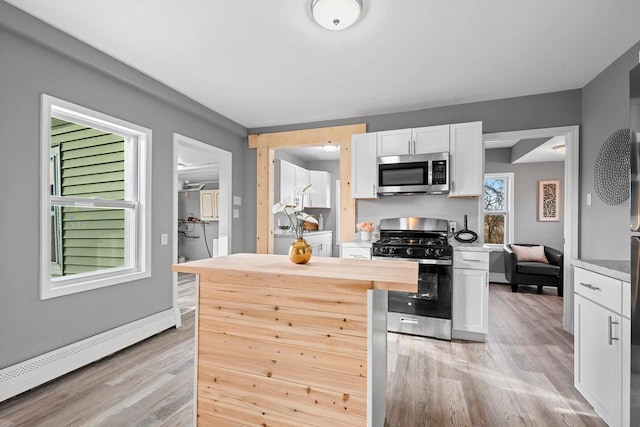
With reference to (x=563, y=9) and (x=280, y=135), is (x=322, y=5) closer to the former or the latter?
(x=563, y=9)

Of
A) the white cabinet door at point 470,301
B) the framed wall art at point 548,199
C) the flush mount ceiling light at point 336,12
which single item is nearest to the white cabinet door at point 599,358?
the white cabinet door at point 470,301

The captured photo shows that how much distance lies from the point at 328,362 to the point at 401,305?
2.00 m

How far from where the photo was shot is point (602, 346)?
1.72 m

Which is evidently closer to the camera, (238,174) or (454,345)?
(454,345)

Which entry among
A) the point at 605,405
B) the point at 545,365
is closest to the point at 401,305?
the point at 545,365

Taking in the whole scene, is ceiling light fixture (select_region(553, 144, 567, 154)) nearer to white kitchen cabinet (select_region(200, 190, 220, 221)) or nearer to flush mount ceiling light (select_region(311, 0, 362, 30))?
flush mount ceiling light (select_region(311, 0, 362, 30))

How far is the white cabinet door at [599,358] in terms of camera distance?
1.61 meters

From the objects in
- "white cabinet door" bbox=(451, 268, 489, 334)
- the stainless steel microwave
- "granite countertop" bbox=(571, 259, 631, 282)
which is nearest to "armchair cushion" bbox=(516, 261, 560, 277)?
"white cabinet door" bbox=(451, 268, 489, 334)

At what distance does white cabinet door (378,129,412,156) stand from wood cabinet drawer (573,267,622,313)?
2046 millimetres

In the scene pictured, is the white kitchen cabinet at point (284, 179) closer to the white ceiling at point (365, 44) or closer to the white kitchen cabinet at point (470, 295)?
the white ceiling at point (365, 44)

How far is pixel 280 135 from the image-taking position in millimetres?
4445

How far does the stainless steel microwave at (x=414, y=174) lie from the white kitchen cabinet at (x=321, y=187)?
3019mm

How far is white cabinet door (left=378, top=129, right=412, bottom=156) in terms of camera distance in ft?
11.6

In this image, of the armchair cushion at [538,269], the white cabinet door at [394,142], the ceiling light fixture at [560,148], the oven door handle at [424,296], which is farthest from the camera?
the armchair cushion at [538,269]
